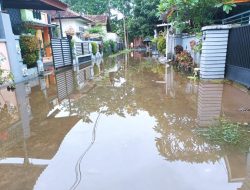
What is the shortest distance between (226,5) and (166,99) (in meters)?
4.42

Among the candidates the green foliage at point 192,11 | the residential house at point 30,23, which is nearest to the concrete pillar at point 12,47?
the residential house at point 30,23

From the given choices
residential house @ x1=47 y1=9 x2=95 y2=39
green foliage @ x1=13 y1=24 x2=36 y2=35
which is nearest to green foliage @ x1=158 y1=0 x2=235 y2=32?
green foliage @ x1=13 y1=24 x2=36 y2=35

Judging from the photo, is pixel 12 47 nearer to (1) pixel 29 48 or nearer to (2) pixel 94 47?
(1) pixel 29 48

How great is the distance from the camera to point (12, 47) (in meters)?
9.18

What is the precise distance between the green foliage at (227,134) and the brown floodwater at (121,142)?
0.19 meters

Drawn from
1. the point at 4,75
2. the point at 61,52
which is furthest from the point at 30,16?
the point at 4,75

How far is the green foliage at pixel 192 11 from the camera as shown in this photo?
9427 mm

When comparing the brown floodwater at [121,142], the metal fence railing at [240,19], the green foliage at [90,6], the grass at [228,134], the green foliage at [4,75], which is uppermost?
the green foliage at [90,6]

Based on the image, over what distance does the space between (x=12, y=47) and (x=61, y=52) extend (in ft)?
18.2

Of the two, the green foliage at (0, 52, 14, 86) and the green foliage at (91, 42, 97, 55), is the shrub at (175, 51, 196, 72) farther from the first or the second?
the green foliage at (91, 42, 97, 55)

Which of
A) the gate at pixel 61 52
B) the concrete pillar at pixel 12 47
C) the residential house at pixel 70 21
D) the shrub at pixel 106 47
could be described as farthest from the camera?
the shrub at pixel 106 47

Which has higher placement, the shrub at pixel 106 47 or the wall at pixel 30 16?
the wall at pixel 30 16

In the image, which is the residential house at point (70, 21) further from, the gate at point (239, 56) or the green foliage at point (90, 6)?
the green foliage at point (90, 6)

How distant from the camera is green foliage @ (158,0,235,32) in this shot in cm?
943
